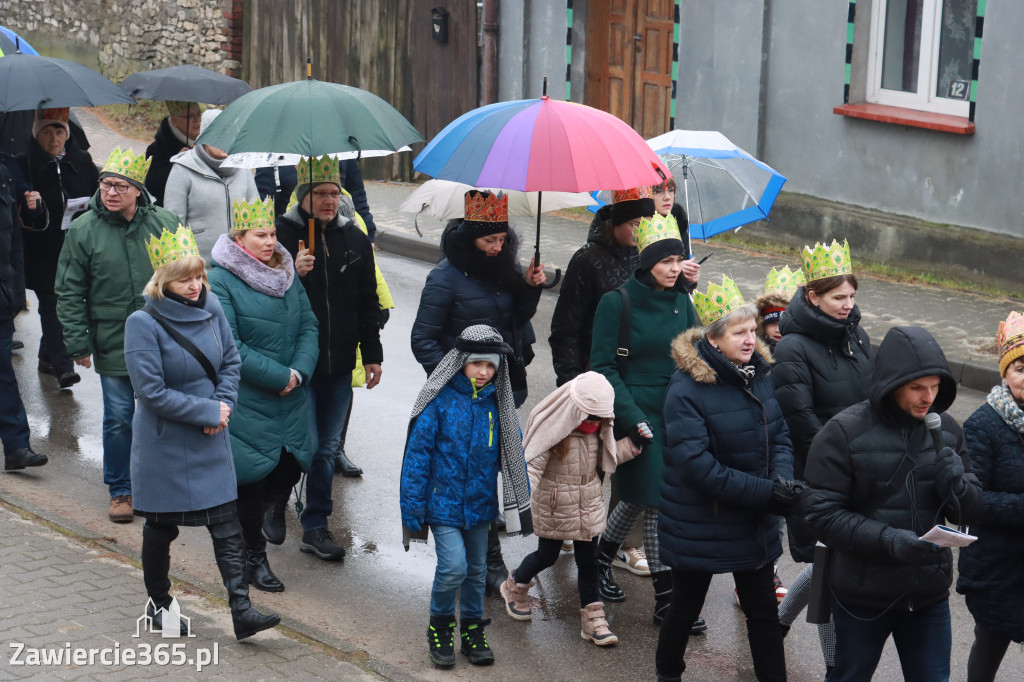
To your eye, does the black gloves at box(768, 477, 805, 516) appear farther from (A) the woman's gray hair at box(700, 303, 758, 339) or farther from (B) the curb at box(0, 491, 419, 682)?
(B) the curb at box(0, 491, 419, 682)

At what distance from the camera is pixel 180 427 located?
567cm

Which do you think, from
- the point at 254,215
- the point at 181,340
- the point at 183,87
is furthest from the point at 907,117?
the point at 181,340

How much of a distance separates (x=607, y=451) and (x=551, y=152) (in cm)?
136

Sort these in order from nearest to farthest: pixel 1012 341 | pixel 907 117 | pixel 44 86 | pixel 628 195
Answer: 1. pixel 1012 341
2. pixel 628 195
3. pixel 44 86
4. pixel 907 117

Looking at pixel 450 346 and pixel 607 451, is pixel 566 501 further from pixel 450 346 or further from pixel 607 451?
pixel 450 346

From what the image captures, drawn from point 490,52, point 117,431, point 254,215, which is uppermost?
point 490,52

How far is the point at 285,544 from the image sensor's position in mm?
7098

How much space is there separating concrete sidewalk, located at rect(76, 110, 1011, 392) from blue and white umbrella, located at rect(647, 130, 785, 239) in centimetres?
174

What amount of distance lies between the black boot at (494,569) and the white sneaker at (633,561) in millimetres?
571

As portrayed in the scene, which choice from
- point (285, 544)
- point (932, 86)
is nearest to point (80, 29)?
point (932, 86)

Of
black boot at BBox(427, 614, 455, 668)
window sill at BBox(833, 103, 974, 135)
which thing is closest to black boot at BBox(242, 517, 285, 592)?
black boot at BBox(427, 614, 455, 668)

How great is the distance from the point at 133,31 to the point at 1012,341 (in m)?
20.3

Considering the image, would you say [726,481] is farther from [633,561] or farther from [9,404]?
[9,404]

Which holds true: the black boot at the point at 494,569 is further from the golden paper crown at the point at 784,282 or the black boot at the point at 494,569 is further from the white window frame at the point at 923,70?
the white window frame at the point at 923,70
